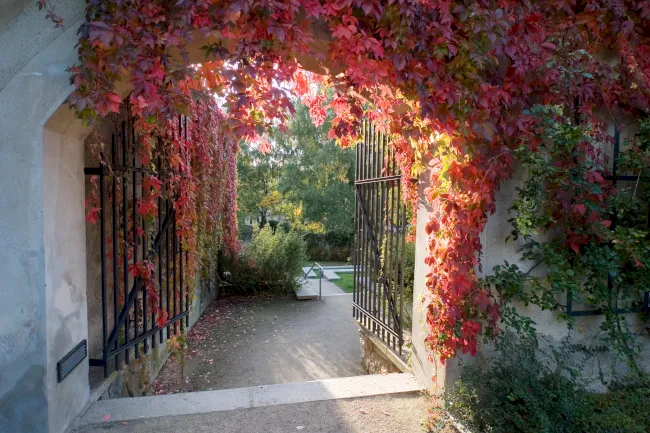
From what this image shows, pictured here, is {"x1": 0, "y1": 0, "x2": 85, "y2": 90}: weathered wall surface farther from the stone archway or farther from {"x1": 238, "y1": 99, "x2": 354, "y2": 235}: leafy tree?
{"x1": 238, "y1": 99, "x2": 354, "y2": 235}: leafy tree

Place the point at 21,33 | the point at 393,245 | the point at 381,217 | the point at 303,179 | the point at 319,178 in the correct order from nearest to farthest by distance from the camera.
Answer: the point at 21,33 < the point at 393,245 < the point at 381,217 < the point at 319,178 < the point at 303,179

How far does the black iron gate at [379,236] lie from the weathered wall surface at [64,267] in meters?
2.63

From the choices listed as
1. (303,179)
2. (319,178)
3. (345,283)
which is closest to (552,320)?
(345,283)

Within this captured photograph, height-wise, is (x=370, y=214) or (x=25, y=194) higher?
(x=25, y=194)

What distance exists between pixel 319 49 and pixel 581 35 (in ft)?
6.23

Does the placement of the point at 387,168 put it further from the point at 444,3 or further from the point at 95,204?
the point at 95,204

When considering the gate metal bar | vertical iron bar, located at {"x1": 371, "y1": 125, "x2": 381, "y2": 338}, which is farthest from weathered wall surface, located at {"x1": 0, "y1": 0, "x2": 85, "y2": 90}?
the gate metal bar

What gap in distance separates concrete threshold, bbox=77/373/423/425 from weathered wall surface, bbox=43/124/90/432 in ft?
0.82

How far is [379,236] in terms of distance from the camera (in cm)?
481

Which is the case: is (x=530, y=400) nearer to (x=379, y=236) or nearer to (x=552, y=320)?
(x=552, y=320)

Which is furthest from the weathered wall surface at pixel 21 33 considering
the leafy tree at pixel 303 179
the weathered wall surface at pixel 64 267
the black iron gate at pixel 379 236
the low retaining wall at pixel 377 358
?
the leafy tree at pixel 303 179

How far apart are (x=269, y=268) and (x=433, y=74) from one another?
7.87 metres

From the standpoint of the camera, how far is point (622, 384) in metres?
3.28

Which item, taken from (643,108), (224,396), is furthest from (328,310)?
(643,108)
